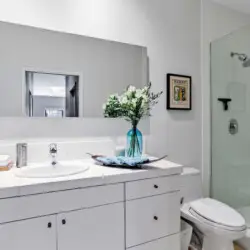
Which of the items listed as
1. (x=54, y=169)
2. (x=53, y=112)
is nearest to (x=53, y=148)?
(x=54, y=169)

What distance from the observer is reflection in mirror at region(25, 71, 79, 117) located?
1.63 metres

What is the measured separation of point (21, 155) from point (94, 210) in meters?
0.62

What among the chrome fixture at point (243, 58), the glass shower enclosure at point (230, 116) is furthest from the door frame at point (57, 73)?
the chrome fixture at point (243, 58)

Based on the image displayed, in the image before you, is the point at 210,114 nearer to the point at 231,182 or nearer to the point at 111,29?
the point at 231,182

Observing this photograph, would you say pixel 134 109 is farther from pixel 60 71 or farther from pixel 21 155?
pixel 21 155

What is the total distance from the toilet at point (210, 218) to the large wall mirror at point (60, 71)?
96cm

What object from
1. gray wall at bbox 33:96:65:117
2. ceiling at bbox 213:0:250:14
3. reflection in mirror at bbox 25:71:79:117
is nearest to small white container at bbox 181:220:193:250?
reflection in mirror at bbox 25:71:79:117

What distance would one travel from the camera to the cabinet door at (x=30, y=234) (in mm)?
1093

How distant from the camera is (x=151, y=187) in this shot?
4.72 ft

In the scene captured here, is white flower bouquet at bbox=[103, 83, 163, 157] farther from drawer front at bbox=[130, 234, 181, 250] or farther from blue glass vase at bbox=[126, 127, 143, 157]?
drawer front at bbox=[130, 234, 181, 250]

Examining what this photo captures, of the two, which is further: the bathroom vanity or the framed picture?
the framed picture

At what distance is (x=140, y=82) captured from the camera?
6.55 feet

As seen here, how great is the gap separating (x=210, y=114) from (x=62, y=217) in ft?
5.81

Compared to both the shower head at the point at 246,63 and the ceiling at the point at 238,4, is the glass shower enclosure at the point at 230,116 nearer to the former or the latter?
the shower head at the point at 246,63
